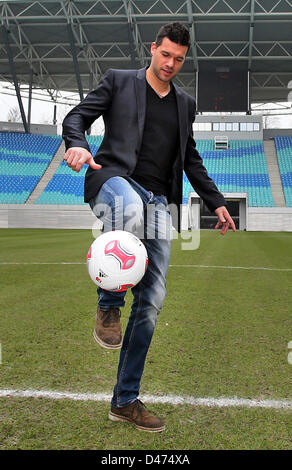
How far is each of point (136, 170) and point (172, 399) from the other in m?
1.34

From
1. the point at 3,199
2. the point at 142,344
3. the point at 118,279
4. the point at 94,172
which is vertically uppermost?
the point at 94,172

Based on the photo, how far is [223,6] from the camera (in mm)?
27719

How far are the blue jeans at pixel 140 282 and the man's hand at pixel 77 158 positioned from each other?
164mm

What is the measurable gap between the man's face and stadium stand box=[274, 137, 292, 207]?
3170cm

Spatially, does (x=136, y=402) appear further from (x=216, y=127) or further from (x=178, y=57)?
(x=216, y=127)

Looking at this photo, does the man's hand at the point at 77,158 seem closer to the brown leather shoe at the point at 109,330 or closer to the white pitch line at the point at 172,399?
the brown leather shoe at the point at 109,330

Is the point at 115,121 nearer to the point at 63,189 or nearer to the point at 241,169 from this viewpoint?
the point at 63,189

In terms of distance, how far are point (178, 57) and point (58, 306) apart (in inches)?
139

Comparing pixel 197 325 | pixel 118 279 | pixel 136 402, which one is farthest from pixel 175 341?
pixel 118 279

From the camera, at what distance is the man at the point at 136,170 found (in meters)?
2.35

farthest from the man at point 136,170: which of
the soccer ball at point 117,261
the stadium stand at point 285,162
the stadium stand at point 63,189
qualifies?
the stadium stand at point 285,162

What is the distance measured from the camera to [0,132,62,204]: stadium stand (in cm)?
3394

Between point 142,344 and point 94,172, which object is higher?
point 94,172

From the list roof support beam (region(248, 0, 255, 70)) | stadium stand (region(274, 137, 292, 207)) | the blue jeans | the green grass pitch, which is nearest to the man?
the blue jeans
